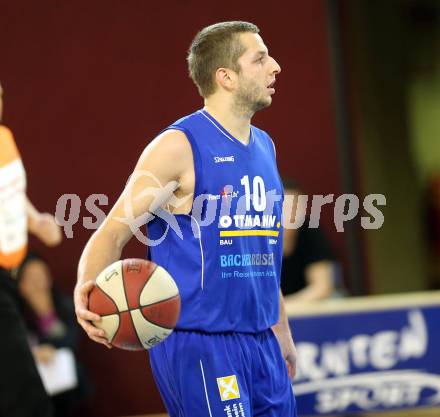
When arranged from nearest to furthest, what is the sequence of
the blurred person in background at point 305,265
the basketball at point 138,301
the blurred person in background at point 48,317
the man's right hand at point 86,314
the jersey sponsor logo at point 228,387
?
the man's right hand at point 86,314
the basketball at point 138,301
the jersey sponsor logo at point 228,387
the blurred person in background at point 305,265
the blurred person in background at point 48,317

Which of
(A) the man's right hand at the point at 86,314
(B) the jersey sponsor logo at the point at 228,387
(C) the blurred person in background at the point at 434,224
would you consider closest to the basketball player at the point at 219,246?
(B) the jersey sponsor logo at the point at 228,387

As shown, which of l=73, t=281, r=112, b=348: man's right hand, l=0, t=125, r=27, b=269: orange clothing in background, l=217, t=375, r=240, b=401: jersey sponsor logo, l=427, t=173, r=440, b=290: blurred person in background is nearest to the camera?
l=73, t=281, r=112, b=348: man's right hand

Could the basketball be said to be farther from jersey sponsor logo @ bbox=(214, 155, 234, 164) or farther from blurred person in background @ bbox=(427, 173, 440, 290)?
blurred person in background @ bbox=(427, 173, 440, 290)

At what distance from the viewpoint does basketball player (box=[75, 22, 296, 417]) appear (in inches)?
153

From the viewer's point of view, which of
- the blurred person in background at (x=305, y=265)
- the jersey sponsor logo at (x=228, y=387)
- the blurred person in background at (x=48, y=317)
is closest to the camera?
the jersey sponsor logo at (x=228, y=387)

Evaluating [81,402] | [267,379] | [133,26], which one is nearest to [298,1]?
[133,26]

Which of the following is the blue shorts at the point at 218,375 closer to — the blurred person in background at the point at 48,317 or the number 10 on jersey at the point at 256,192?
the number 10 on jersey at the point at 256,192

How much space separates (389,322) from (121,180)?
254 centimetres

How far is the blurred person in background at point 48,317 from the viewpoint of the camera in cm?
727

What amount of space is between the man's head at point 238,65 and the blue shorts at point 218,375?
0.98 metres

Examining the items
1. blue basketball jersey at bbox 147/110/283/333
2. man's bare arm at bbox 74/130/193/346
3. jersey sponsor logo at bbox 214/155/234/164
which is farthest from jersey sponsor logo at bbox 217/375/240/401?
jersey sponsor logo at bbox 214/155/234/164

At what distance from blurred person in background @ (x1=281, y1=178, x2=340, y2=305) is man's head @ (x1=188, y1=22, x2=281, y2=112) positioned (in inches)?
111

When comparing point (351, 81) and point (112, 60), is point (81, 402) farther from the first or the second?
point (351, 81)

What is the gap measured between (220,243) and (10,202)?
6.96 ft
